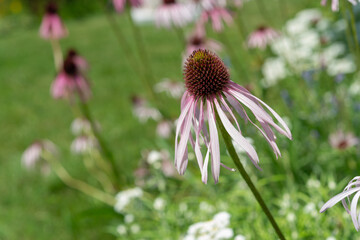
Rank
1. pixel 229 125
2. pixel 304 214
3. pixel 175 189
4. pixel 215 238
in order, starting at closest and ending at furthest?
pixel 229 125 → pixel 215 238 → pixel 304 214 → pixel 175 189

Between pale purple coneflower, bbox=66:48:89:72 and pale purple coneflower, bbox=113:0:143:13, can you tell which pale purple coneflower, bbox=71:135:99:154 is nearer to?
pale purple coneflower, bbox=66:48:89:72

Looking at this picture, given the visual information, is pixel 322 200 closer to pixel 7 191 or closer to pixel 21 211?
pixel 21 211

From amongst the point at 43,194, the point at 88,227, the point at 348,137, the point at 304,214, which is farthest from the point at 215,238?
the point at 43,194

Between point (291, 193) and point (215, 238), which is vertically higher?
point (291, 193)

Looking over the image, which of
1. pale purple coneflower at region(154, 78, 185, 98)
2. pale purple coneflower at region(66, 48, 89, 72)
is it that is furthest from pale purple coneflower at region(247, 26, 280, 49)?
pale purple coneflower at region(66, 48, 89, 72)

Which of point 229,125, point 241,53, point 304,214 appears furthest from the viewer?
point 241,53

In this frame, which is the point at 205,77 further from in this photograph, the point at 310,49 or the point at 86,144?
the point at 310,49
